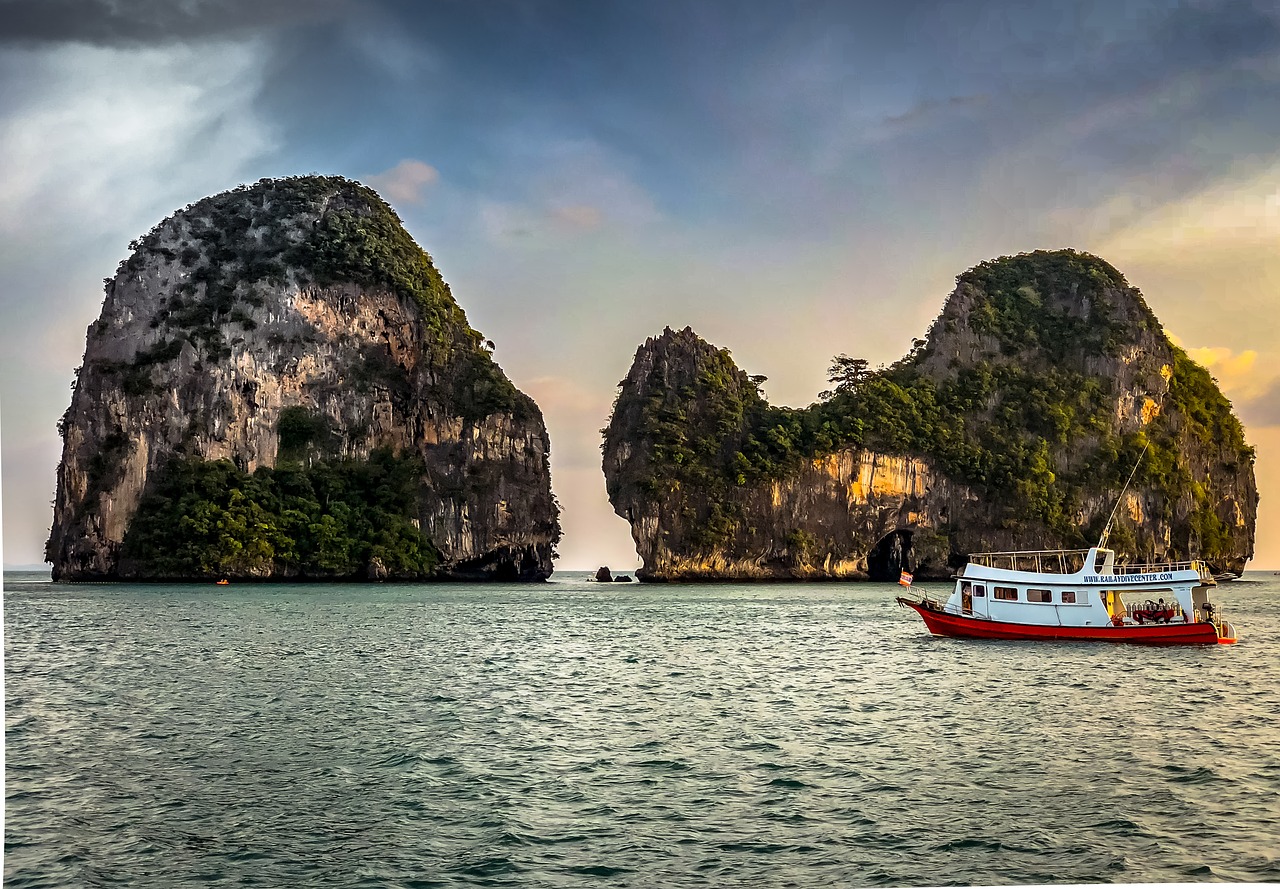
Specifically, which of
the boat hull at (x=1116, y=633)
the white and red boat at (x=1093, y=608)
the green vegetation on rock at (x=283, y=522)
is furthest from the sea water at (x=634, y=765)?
the green vegetation on rock at (x=283, y=522)

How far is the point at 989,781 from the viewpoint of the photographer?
8992mm

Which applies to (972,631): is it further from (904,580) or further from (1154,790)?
(1154,790)

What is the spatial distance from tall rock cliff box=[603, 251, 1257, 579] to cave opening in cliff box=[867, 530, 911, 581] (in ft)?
0.36

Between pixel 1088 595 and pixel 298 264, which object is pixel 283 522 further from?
pixel 1088 595

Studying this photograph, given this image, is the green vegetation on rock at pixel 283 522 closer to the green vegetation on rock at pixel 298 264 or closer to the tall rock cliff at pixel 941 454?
the green vegetation on rock at pixel 298 264

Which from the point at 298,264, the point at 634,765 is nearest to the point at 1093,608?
the point at 634,765

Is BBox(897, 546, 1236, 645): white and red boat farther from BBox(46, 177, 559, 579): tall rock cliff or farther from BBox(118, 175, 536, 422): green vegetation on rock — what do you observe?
BBox(118, 175, 536, 422): green vegetation on rock

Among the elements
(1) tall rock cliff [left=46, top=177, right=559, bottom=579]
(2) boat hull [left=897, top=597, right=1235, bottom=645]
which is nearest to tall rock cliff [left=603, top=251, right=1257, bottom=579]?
(1) tall rock cliff [left=46, top=177, right=559, bottom=579]

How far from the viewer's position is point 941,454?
61125 mm

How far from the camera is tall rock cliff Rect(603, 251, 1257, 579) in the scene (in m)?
58.2

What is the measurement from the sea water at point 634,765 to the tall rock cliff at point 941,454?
38.2 metres

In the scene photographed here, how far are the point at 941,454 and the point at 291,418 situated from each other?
35367 millimetres

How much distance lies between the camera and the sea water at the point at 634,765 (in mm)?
6918

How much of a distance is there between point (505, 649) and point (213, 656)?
502 cm
